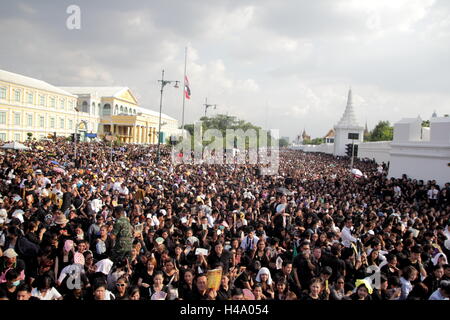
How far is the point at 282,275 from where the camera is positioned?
4629 mm

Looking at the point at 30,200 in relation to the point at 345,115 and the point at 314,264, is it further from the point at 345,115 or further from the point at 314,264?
→ the point at 345,115

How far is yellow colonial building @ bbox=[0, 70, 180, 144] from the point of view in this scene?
40.5m

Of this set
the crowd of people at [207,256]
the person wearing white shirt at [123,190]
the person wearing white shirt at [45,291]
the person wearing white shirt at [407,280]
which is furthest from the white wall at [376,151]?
the person wearing white shirt at [45,291]

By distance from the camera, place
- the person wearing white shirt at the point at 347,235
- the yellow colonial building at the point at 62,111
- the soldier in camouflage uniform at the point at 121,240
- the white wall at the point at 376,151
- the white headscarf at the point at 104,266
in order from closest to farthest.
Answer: the white headscarf at the point at 104,266
the soldier in camouflage uniform at the point at 121,240
the person wearing white shirt at the point at 347,235
the white wall at the point at 376,151
the yellow colonial building at the point at 62,111

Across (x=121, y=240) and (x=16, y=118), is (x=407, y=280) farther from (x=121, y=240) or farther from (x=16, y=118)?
(x=16, y=118)

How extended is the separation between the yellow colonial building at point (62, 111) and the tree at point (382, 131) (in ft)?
132

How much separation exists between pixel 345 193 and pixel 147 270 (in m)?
10.1

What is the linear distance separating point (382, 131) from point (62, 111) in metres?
56.6

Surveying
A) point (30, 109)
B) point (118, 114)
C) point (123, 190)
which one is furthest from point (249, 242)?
point (118, 114)

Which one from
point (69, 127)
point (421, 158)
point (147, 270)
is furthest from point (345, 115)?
point (147, 270)

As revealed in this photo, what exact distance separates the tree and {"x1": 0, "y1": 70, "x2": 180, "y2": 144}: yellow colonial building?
40376 mm

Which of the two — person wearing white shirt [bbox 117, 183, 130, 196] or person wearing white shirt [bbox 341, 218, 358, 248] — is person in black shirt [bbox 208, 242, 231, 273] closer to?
person wearing white shirt [bbox 341, 218, 358, 248]

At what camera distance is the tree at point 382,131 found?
194ft

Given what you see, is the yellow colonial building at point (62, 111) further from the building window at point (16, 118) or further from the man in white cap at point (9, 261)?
the man in white cap at point (9, 261)
